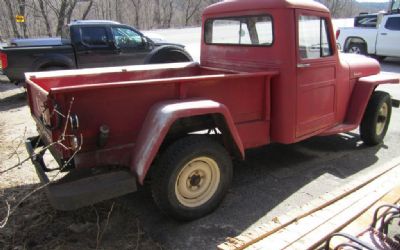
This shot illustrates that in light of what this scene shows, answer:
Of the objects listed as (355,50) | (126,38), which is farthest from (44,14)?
(355,50)

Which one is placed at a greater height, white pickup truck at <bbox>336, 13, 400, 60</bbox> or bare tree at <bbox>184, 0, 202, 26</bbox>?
bare tree at <bbox>184, 0, 202, 26</bbox>

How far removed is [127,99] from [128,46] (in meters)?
6.15

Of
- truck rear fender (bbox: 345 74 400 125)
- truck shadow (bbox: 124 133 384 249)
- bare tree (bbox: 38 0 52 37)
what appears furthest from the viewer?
bare tree (bbox: 38 0 52 37)

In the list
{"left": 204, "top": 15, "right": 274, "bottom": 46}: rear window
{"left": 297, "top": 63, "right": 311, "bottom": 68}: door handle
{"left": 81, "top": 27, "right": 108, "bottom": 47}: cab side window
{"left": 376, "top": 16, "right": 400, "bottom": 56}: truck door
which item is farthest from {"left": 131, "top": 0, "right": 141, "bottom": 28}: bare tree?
{"left": 297, "top": 63, "right": 311, "bottom": 68}: door handle

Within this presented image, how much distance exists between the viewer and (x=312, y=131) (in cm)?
448

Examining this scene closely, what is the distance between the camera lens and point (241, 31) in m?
4.54

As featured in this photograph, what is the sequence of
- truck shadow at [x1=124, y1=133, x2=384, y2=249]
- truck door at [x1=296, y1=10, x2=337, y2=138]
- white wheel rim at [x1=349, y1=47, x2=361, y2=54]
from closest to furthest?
1. truck shadow at [x1=124, y1=133, x2=384, y2=249]
2. truck door at [x1=296, y1=10, x2=337, y2=138]
3. white wheel rim at [x1=349, y1=47, x2=361, y2=54]

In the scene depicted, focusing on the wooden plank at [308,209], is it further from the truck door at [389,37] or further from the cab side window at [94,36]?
the truck door at [389,37]

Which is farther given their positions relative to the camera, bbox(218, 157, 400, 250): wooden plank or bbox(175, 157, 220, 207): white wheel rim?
bbox(175, 157, 220, 207): white wheel rim

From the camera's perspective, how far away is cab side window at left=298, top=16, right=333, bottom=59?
418 centimetres

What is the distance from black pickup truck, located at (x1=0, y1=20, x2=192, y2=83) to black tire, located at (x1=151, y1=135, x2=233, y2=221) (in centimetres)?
567

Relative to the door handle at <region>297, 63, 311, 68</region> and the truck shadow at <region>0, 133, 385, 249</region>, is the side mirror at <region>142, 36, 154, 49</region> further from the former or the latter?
the door handle at <region>297, 63, 311, 68</region>

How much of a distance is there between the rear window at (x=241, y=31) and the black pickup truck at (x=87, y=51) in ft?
13.3

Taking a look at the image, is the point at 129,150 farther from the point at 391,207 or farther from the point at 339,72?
the point at 339,72
